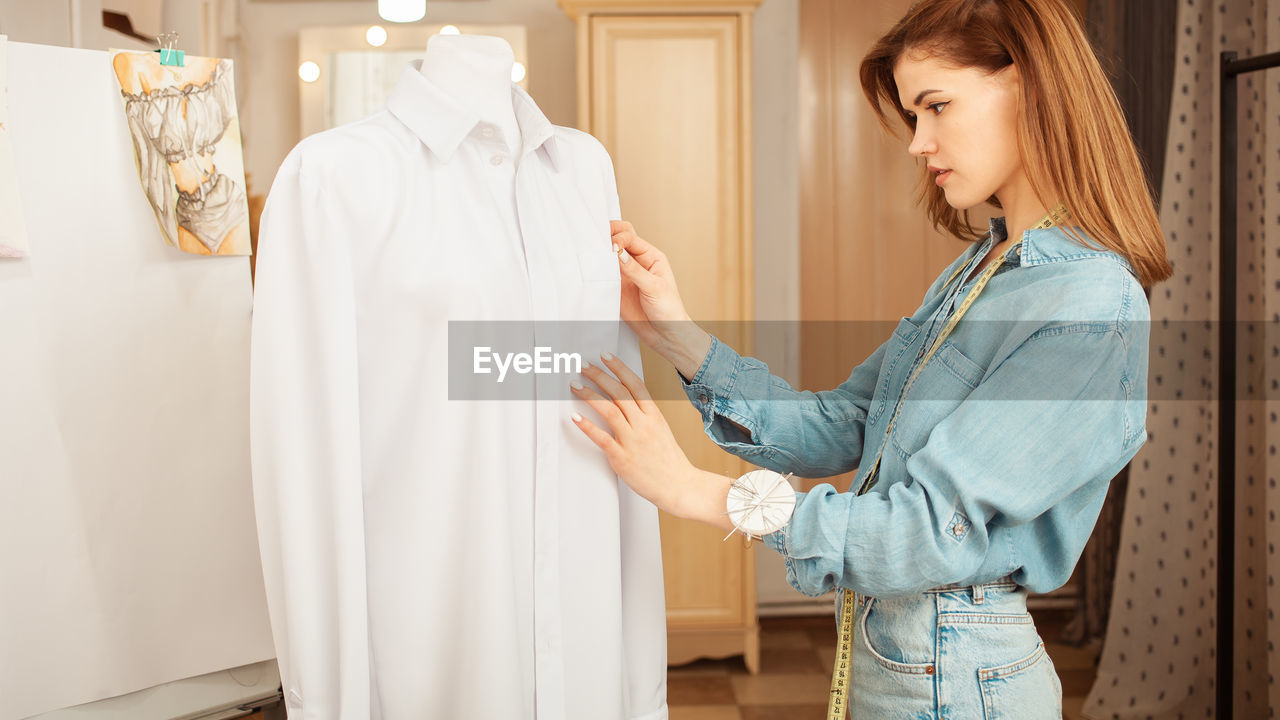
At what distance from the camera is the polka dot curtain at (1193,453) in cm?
258

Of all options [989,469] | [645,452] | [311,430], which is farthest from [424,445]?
[989,469]

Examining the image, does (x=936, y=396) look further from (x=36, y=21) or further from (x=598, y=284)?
(x=36, y=21)

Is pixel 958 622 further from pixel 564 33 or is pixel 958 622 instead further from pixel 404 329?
pixel 564 33

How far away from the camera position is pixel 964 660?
1.11m

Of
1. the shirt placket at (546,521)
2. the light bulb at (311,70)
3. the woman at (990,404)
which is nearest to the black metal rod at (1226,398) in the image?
the woman at (990,404)

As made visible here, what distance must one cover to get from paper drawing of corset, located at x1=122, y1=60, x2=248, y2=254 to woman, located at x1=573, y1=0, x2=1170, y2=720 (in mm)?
705

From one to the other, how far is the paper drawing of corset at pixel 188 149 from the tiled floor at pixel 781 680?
6.93ft

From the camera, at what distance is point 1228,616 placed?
7.00 ft

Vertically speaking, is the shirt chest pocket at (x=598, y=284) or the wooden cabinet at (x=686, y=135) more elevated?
the wooden cabinet at (x=686, y=135)

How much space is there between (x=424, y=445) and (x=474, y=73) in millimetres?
501

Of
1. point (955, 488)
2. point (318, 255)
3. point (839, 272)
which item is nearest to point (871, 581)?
point (955, 488)

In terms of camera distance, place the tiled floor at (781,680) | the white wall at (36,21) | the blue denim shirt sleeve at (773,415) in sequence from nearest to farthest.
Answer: the blue denim shirt sleeve at (773,415) < the white wall at (36,21) < the tiled floor at (781,680)

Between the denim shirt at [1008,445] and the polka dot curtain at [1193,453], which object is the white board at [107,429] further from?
the polka dot curtain at [1193,453]

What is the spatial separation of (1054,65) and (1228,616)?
1.69m
